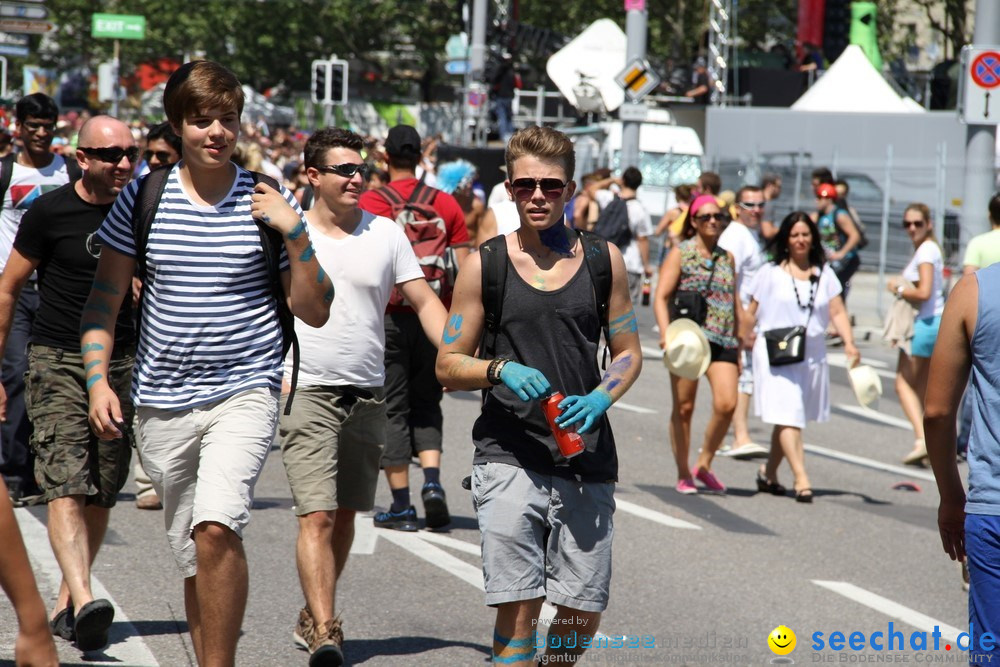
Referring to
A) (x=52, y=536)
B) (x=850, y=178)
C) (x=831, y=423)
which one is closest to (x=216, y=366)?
(x=52, y=536)

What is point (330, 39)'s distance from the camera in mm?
67812

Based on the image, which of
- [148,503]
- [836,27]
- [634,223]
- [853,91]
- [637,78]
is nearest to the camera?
[148,503]

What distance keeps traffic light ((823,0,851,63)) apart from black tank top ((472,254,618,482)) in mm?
32719

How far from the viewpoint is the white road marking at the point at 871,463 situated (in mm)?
10703

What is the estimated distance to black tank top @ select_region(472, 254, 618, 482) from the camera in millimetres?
4445

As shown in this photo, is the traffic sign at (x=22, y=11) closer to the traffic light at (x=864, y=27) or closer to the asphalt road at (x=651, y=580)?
the asphalt road at (x=651, y=580)

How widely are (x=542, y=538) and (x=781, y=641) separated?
77.6 inches

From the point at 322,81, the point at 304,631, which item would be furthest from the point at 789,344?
the point at 322,81

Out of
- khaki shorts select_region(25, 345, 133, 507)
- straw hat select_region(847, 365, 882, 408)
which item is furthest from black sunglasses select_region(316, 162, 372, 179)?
straw hat select_region(847, 365, 882, 408)

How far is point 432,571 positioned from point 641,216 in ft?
34.2

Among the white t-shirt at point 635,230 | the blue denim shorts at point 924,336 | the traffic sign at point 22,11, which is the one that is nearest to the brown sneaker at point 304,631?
the blue denim shorts at point 924,336

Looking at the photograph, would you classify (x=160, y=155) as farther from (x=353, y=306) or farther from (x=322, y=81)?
(x=322, y=81)

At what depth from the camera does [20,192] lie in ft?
24.7

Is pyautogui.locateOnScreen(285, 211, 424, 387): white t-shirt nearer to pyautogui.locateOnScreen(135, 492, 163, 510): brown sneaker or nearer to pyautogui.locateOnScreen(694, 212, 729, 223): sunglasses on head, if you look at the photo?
pyautogui.locateOnScreen(135, 492, 163, 510): brown sneaker
